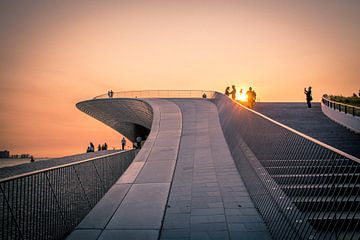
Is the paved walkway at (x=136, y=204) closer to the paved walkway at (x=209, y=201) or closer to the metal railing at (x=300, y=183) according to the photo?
the paved walkway at (x=209, y=201)

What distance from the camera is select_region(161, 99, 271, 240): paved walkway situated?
18.9 ft

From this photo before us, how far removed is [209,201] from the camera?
7.33 meters

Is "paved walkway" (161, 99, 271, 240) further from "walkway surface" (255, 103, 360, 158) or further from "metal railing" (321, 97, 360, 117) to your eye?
"metal railing" (321, 97, 360, 117)

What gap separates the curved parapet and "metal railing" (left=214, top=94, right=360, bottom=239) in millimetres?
24002

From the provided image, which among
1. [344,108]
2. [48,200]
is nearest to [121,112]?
[344,108]

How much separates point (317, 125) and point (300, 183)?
11761mm

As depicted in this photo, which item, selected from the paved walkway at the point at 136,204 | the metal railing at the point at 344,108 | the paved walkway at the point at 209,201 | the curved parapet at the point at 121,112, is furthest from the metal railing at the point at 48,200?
the curved parapet at the point at 121,112

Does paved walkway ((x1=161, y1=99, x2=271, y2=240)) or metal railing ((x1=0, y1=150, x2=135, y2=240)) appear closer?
metal railing ((x1=0, y1=150, x2=135, y2=240))

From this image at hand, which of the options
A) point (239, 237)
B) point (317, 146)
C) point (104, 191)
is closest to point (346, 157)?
point (317, 146)

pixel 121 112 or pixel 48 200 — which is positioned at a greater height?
pixel 48 200

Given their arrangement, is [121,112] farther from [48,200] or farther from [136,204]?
[48,200]

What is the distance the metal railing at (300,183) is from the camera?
3658 mm

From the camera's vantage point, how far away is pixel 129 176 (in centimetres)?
977

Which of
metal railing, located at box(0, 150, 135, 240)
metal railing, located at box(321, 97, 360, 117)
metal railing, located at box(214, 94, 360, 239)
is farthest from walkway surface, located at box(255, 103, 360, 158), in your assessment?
metal railing, located at box(0, 150, 135, 240)
